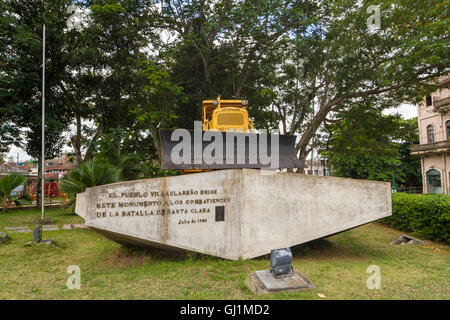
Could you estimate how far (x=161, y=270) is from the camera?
5461 millimetres

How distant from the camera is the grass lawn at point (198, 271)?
4.39 m

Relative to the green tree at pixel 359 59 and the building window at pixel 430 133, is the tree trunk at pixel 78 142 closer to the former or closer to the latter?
the green tree at pixel 359 59

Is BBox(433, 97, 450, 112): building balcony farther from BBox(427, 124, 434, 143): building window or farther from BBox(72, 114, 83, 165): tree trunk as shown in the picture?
BBox(72, 114, 83, 165): tree trunk

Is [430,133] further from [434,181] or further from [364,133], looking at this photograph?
[364,133]

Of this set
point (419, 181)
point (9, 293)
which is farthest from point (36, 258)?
point (419, 181)

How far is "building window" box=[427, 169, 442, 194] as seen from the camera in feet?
85.6

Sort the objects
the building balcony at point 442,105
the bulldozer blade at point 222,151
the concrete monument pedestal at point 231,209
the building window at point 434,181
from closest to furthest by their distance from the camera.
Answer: the concrete monument pedestal at point 231,209
the bulldozer blade at point 222,151
the building balcony at point 442,105
the building window at point 434,181

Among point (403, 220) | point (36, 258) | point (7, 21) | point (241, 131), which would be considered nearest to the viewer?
point (36, 258)

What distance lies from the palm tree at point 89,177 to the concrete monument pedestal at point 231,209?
4396mm

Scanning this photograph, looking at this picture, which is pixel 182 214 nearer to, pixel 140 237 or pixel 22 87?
pixel 140 237

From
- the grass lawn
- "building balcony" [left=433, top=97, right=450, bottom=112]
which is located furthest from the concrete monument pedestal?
"building balcony" [left=433, top=97, right=450, bottom=112]

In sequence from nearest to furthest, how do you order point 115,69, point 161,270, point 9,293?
point 9,293, point 161,270, point 115,69

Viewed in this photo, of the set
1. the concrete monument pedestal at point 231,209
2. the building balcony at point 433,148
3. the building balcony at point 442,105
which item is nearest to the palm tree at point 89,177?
the concrete monument pedestal at point 231,209

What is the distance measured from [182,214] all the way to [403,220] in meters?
8.06
